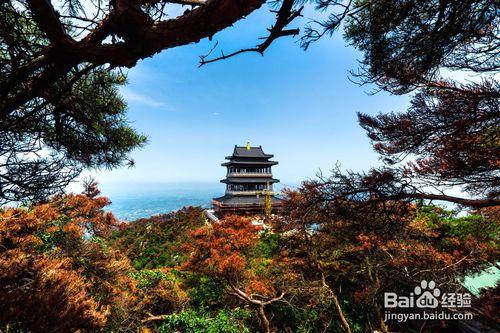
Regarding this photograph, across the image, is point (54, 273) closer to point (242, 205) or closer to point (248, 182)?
point (242, 205)

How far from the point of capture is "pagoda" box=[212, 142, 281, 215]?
73.0ft

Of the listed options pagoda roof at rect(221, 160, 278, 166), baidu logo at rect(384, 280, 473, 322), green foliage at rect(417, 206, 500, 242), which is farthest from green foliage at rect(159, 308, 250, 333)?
pagoda roof at rect(221, 160, 278, 166)

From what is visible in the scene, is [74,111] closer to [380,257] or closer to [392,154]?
[392,154]

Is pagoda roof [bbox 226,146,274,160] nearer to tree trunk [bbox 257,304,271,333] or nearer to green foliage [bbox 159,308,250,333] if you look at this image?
tree trunk [bbox 257,304,271,333]

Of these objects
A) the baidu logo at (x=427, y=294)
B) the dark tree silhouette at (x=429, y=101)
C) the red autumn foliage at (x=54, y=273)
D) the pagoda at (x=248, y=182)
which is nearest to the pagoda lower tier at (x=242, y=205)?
the pagoda at (x=248, y=182)

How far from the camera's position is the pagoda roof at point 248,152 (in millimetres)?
25984

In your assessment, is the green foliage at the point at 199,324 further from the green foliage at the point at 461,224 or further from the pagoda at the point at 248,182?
the pagoda at the point at 248,182

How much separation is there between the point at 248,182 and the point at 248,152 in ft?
13.4

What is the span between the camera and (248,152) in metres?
27.2

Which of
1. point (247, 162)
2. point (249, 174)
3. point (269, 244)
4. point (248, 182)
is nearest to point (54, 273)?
Result: point (269, 244)

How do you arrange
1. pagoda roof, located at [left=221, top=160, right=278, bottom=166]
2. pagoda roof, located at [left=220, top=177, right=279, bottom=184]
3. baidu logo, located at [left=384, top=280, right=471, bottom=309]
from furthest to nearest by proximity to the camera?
1. pagoda roof, located at [left=221, top=160, right=278, bottom=166]
2. pagoda roof, located at [left=220, top=177, right=279, bottom=184]
3. baidu logo, located at [left=384, top=280, right=471, bottom=309]

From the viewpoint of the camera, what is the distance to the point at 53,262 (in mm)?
4086

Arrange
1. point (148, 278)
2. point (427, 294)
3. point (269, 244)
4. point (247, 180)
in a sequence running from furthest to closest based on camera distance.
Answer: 1. point (247, 180)
2. point (269, 244)
3. point (148, 278)
4. point (427, 294)

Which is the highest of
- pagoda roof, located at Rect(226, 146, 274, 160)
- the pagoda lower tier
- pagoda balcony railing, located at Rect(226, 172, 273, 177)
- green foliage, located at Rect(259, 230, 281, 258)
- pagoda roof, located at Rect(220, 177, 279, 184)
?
Answer: pagoda roof, located at Rect(226, 146, 274, 160)
